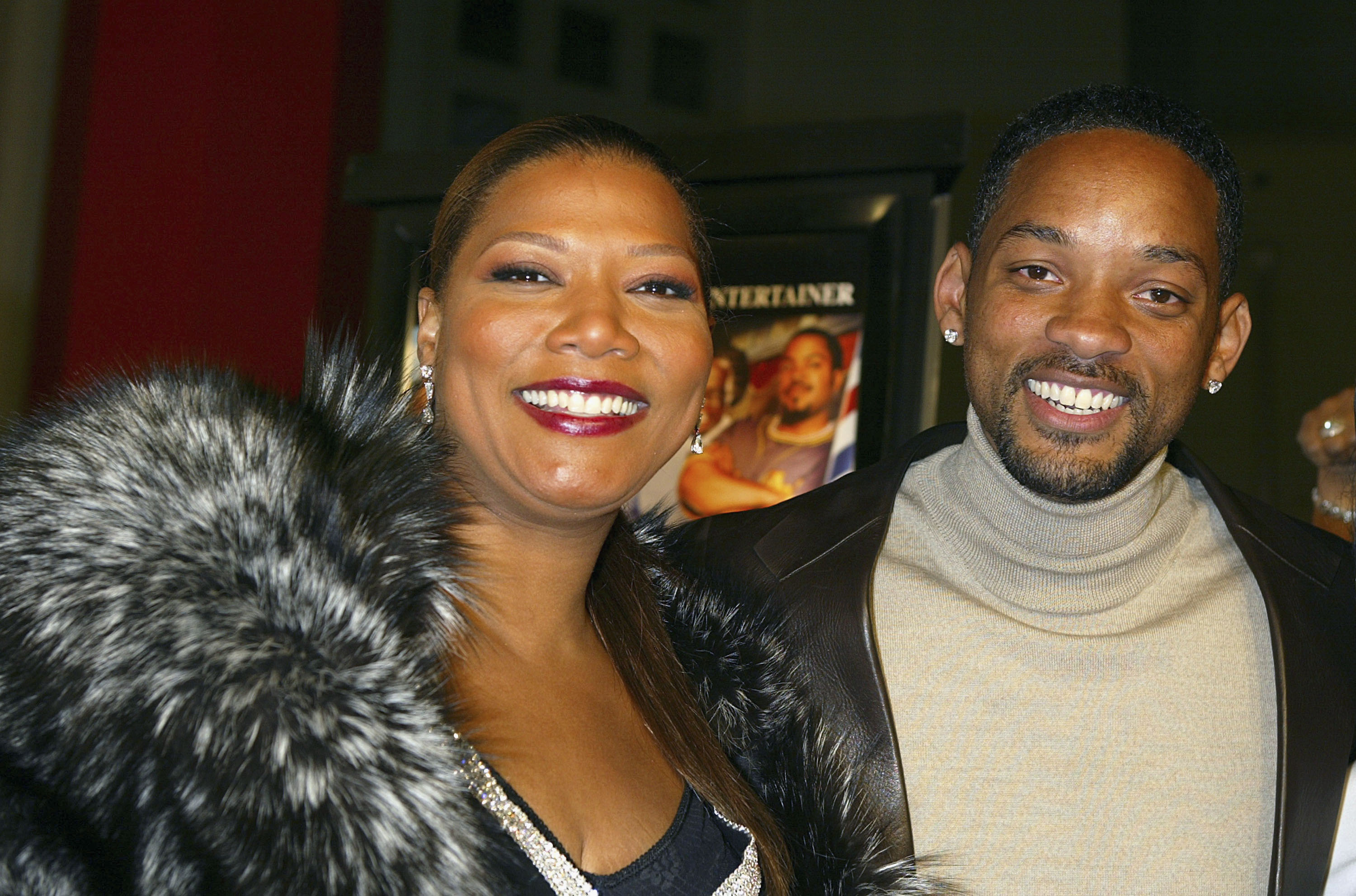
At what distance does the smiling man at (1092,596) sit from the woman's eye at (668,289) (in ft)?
1.58

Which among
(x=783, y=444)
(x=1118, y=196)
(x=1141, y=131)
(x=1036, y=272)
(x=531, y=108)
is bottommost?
(x=783, y=444)

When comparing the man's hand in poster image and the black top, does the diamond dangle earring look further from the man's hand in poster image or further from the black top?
the man's hand in poster image

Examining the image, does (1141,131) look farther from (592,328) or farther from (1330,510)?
(592,328)

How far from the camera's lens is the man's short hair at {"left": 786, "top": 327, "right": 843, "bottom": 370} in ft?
8.23

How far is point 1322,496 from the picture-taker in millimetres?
2035

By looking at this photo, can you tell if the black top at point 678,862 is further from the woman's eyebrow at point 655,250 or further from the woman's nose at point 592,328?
the woman's eyebrow at point 655,250

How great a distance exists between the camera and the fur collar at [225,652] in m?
0.94

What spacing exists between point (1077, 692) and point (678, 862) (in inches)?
27.0

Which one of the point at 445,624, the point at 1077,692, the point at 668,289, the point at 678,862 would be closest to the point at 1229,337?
the point at 1077,692

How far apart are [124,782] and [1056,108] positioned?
1555 millimetres

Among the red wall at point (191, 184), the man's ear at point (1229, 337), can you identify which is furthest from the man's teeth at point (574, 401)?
the red wall at point (191, 184)

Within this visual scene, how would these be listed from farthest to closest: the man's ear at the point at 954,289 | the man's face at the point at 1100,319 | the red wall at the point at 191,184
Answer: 1. the red wall at the point at 191,184
2. the man's ear at the point at 954,289
3. the man's face at the point at 1100,319

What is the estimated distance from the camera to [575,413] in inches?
52.0

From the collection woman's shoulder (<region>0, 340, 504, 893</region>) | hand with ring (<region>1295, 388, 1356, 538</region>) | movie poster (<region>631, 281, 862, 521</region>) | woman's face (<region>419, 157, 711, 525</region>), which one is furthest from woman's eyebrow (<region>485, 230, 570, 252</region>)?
hand with ring (<region>1295, 388, 1356, 538</region>)
